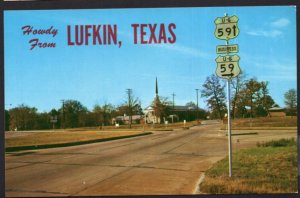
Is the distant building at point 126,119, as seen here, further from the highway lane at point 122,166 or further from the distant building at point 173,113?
the highway lane at point 122,166

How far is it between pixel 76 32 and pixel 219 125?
232 cm

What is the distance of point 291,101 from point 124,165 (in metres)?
2.38

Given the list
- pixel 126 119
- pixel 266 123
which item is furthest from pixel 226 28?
pixel 126 119

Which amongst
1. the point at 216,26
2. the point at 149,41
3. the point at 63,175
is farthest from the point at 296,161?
the point at 63,175

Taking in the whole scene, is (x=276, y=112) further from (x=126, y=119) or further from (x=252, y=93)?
(x=126, y=119)

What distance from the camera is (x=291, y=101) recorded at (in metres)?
A: 7.13

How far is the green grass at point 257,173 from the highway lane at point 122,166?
19 cm

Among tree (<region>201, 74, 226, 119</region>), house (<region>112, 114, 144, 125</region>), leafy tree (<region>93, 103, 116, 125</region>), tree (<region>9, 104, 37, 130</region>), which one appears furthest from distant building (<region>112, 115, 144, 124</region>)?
tree (<region>9, 104, 37, 130</region>)

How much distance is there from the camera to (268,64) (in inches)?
282

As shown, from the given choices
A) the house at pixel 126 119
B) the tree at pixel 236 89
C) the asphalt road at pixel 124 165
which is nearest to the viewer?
the asphalt road at pixel 124 165

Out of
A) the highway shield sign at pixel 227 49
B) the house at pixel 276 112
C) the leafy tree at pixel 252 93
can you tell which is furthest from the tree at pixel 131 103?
the house at pixel 276 112

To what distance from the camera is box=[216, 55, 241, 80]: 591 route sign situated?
7.14 meters

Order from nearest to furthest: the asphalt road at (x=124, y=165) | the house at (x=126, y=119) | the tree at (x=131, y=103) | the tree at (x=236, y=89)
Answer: the asphalt road at (x=124, y=165)
the tree at (x=131, y=103)
the tree at (x=236, y=89)
the house at (x=126, y=119)

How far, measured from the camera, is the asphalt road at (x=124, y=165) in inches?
277
